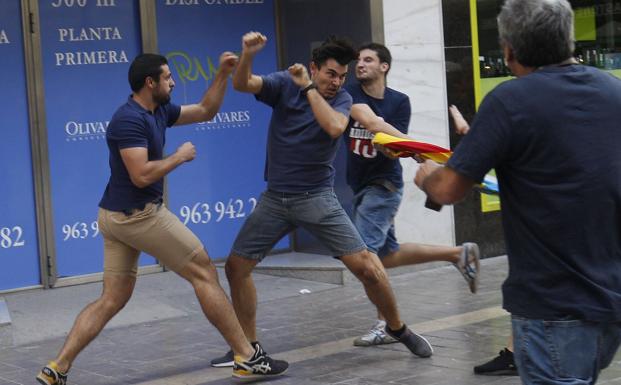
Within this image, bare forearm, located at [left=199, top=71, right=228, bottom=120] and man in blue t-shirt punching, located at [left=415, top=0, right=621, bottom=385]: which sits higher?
bare forearm, located at [left=199, top=71, right=228, bottom=120]

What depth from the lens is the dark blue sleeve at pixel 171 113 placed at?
6195mm

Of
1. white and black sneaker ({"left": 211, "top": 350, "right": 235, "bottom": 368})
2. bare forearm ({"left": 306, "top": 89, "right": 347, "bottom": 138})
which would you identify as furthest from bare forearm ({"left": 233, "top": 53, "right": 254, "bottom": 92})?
white and black sneaker ({"left": 211, "top": 350, "right": 235, "bottom": 368})

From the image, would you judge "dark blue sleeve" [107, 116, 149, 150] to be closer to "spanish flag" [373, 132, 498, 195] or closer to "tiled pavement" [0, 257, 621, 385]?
"tiled pavement" [0, 257, 621, 385]

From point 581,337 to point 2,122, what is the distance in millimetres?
6305

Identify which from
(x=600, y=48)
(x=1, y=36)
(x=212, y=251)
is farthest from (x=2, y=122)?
(x=600, y=48)

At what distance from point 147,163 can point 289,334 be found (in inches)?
79.2

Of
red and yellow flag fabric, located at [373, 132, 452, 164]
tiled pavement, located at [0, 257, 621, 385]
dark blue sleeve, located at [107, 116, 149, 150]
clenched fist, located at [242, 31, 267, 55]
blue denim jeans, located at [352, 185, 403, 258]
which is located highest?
clenched fist, located at [242, 31, 267, 55]

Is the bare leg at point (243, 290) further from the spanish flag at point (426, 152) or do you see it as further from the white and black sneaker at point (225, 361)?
the spanish flag at point (426, 152)

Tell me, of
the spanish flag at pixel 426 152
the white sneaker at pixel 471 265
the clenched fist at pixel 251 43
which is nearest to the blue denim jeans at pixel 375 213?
the white sneaker at pixel 471 265

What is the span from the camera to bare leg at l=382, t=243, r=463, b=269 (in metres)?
6.82

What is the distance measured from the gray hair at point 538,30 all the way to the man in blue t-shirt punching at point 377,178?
3.33m

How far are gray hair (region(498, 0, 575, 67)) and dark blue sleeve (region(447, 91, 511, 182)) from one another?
181mm

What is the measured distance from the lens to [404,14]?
9.22 m

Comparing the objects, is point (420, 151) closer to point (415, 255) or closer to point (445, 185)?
point (445, 185)
